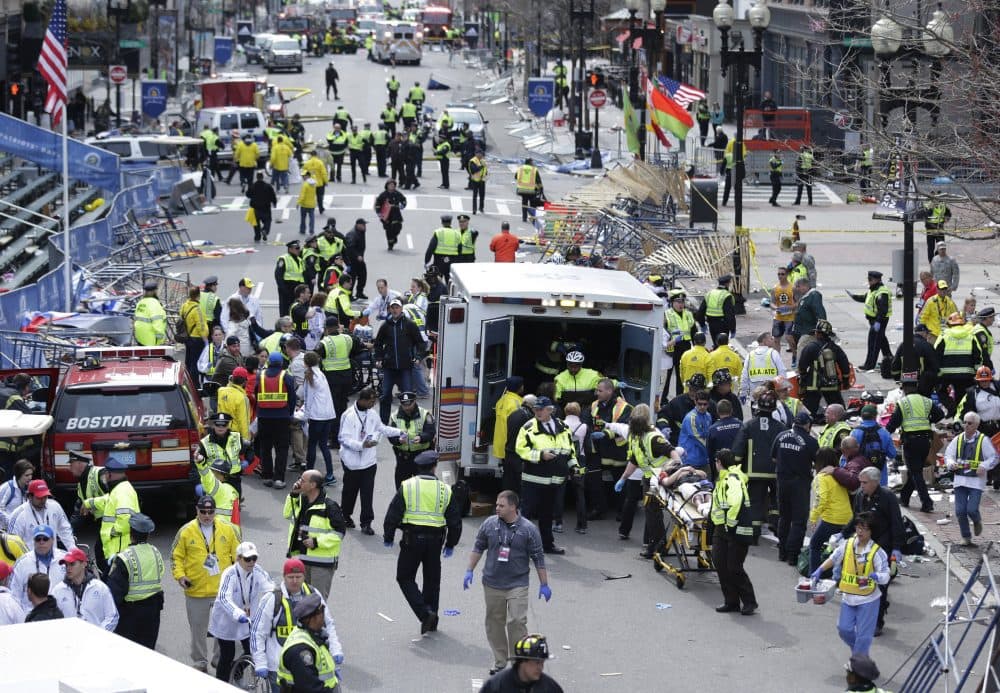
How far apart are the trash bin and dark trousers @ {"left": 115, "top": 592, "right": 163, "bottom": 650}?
24521 millimetres

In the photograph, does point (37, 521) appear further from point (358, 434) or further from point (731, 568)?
point (731, 568)

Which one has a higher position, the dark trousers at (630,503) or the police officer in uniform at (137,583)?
the police officer in uniform at (137,583)

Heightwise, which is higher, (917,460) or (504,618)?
(504,618)

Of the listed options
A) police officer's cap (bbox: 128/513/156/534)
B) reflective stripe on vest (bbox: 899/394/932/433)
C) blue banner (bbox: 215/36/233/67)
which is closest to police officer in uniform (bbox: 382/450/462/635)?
police officer's cap (bbox: 128/513/156/534)

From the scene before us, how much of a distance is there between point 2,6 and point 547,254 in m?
26.7

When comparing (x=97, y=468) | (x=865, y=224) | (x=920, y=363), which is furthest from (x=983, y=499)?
(x=865, y=224)

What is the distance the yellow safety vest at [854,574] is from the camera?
13.1 m

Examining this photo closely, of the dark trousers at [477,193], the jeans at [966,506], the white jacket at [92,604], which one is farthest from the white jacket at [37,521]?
the dark trousers at [477,193]

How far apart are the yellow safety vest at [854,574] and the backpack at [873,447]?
9.59ft

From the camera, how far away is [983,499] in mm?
18625

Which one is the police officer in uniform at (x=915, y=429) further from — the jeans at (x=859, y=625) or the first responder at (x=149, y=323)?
the first responder at (x=149, y=323)

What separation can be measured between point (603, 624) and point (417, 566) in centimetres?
169

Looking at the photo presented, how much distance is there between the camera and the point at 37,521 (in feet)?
45.1

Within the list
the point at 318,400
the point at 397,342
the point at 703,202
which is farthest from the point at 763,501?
the point at 703,202
